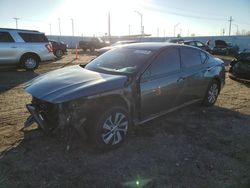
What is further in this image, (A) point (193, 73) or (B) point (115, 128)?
(A) point (193, 73)

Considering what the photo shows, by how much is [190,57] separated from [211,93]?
52.8 inches

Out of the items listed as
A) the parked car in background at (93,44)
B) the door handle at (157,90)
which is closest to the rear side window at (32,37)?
the door handle at (157,90)

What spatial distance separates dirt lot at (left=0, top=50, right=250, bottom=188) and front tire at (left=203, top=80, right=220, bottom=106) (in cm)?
80

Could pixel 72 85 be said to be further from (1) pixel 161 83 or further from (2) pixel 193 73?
(2) pixel 193 73

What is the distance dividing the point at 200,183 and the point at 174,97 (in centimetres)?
213

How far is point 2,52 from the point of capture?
12.1 m

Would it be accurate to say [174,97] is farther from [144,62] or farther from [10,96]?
[10,96]

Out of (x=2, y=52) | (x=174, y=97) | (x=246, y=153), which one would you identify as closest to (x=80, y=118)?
(x=174, y=97)

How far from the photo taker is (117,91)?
14.2ft

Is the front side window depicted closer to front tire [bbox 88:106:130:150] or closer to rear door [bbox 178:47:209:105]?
rear door [bbox 178:47:209:105]

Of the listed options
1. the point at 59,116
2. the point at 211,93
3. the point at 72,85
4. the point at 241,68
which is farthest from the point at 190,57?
the point at 241,68

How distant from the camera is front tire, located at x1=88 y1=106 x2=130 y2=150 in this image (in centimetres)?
407

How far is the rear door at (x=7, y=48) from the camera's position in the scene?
478 inches

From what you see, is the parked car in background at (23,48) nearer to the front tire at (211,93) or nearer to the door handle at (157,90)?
the front tire at (211,93)
